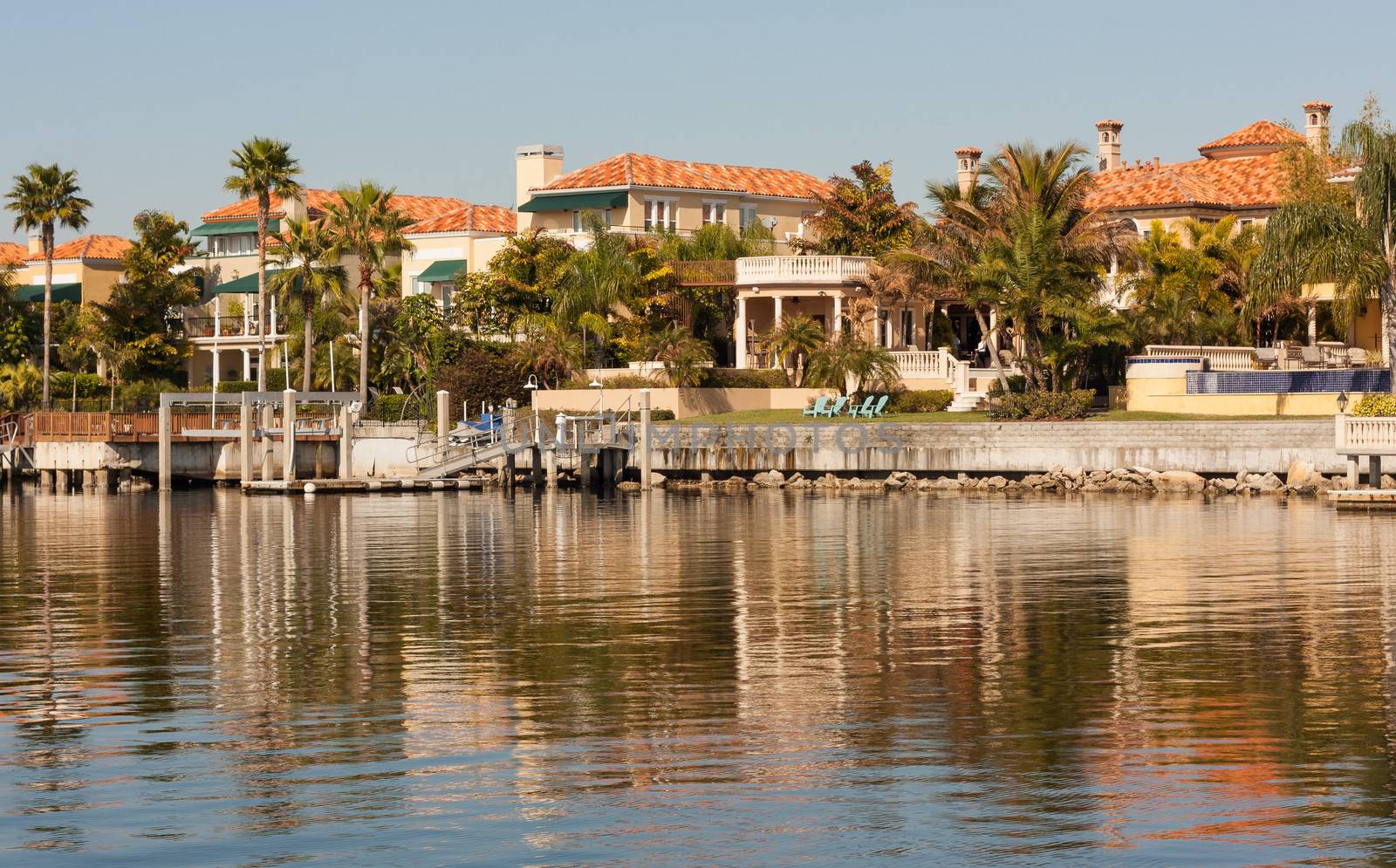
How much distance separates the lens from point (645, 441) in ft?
203

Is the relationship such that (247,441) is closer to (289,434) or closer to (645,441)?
(289,434)

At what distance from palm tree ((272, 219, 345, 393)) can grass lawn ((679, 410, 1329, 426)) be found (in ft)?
62.5

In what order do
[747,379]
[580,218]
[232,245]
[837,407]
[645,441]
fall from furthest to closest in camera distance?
[232,245] → [580,218] → [747,379] → [837,407] → [645,441]

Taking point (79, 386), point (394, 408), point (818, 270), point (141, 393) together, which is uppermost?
point (818, 270)

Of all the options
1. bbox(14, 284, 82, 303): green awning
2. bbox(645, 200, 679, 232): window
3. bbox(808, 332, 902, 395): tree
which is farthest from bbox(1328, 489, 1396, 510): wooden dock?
bbox(14, 284, 82, 303): green awning

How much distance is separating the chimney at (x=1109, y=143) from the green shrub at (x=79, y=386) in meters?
48.0

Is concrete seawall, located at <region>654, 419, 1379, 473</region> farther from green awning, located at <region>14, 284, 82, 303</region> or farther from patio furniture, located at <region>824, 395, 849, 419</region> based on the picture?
green awning, located at <region>14, 284, 82, 303</region>

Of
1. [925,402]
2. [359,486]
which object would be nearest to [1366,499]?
[925,402]

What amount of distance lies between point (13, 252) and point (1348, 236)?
79397 mm

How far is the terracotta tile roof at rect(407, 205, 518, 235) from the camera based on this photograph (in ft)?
290

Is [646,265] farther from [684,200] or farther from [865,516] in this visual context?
[865,516]

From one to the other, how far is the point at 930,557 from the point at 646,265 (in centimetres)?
3975

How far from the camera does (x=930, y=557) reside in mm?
34344

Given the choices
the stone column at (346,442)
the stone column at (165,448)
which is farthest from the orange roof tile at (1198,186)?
the stone column at (165,448)
